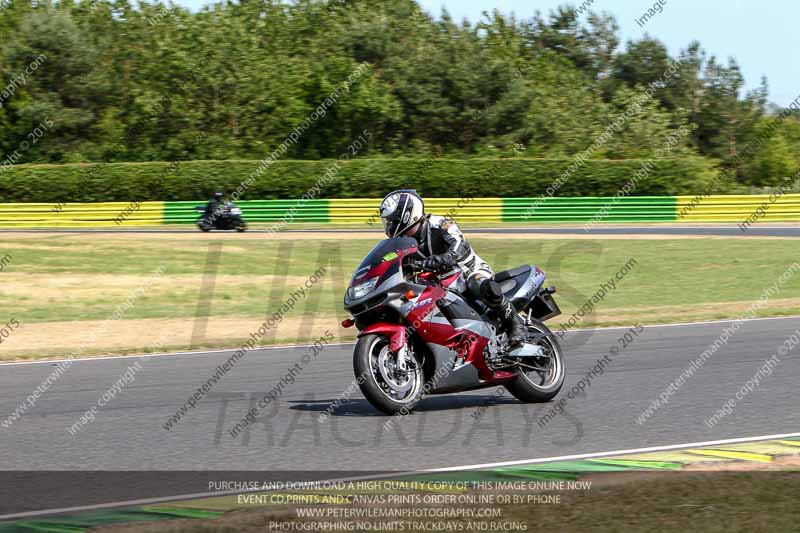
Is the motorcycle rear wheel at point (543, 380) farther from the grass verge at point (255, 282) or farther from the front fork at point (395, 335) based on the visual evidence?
the grass verge at point (255, 282)

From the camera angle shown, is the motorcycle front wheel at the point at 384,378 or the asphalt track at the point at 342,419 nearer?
the asphalt track at the point at 342,419

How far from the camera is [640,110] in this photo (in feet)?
183

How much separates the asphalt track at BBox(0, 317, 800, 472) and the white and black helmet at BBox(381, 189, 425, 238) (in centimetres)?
153

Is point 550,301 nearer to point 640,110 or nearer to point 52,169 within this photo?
point 52,169

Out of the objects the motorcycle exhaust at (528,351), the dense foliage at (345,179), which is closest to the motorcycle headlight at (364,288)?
the motorcycle exhaust at (528,351)

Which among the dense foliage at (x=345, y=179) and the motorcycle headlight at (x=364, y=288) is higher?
the motorcycle headlight at (x=364, y=288)

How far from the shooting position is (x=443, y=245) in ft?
28.4

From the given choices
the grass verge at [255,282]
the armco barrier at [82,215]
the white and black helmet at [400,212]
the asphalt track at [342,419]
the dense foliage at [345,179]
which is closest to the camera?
the asphalt track at [342,419]

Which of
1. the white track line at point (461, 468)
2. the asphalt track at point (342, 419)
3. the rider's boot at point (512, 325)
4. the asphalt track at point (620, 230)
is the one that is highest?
the white track line at point (461, 468)

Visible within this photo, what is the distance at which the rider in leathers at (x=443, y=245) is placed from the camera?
8.52 m

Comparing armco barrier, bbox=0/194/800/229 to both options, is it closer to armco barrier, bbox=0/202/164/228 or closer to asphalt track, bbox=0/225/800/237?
armco barrier, bbox=0/202/164/228

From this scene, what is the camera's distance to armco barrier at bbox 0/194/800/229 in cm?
3862

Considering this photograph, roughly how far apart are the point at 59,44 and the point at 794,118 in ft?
198

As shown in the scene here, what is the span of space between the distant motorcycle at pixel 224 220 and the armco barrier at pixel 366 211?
328 centimetres
